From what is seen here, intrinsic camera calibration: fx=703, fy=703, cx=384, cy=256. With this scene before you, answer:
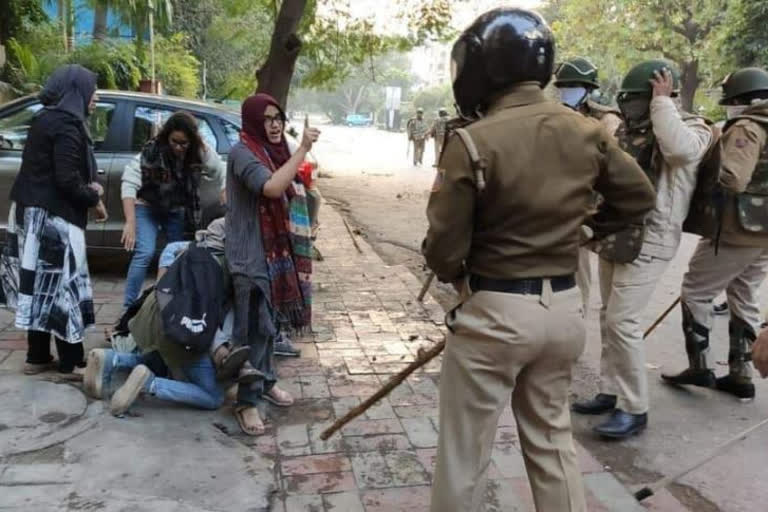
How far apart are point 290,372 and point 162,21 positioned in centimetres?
1216

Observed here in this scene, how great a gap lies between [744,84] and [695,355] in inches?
64.9

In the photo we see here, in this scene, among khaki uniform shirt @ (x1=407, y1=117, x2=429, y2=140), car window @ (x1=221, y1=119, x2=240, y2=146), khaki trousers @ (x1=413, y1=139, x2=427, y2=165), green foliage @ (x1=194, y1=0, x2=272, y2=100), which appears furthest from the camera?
khaki trousers @ (x1=413, y1=139, x2=427, y2=165)

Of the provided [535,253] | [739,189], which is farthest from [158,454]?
[739,189]

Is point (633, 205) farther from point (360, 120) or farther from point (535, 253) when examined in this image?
point (360, 120)

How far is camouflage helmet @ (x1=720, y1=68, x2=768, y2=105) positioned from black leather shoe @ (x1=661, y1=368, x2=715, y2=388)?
65.1 inches

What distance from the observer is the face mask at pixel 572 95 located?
4.54 metres

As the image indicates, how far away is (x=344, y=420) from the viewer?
3234mm

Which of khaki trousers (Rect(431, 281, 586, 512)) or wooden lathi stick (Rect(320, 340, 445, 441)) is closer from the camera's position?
khaki trousers (Rect(431, 281, 586, 512))

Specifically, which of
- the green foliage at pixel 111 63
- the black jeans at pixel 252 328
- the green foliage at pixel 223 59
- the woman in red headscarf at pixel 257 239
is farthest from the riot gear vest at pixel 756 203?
the green foliage at pixel 223 59

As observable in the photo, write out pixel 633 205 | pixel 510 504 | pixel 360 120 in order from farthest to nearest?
pixel 360 120, pixel 510 504, pixel 633 205

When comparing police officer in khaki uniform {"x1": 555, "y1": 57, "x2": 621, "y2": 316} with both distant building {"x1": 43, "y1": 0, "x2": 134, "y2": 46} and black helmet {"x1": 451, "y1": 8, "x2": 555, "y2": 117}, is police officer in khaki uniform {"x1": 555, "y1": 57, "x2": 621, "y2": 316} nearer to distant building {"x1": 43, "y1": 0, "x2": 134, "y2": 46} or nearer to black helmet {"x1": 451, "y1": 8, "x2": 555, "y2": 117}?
black helmet {"x1": 451, "y1": 8, "x2": 555, "y2": 117}

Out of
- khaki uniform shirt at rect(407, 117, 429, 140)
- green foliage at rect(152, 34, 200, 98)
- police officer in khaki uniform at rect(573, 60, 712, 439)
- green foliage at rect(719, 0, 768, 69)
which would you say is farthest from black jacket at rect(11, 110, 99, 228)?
green foliage at rect(719, 0, 768, 69)

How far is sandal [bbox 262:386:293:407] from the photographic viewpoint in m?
3.94

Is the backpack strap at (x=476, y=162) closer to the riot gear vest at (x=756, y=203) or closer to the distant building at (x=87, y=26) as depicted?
the riot gear vest at (x=756, y=203)
